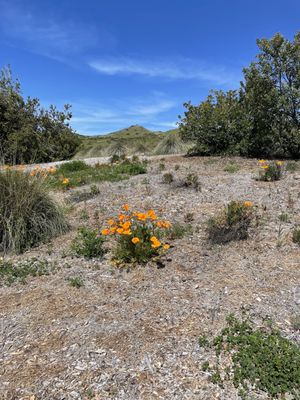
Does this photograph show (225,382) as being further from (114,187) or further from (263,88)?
(263,88)

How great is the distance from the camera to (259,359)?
270 cm

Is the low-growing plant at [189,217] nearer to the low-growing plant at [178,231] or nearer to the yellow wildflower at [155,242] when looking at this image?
the low-growing plant at [178,231]

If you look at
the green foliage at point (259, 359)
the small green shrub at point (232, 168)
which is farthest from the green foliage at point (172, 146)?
the green foliage at point (259, 359)

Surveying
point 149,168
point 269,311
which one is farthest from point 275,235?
point 149,168

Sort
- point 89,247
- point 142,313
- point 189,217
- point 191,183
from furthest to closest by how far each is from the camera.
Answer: point 191,183, point 189,217, point 89,247, point 142,313

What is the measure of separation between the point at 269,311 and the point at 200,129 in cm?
857

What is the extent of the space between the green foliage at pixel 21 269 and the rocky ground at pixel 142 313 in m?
0.12

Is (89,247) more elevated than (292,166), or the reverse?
(292,166)

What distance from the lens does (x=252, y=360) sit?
2.70 m

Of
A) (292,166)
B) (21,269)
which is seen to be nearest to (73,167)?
(292,166)

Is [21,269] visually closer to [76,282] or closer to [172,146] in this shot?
[76,282]

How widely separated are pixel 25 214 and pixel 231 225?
315cm

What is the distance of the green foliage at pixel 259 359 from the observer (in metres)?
2.50

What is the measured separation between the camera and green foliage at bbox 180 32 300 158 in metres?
9.87
